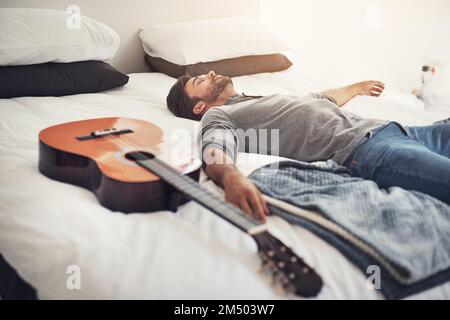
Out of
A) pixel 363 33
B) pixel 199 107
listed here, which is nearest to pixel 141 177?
pixel 199 107

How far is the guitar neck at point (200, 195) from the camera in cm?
76

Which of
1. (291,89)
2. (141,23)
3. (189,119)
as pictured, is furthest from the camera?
(141,23)

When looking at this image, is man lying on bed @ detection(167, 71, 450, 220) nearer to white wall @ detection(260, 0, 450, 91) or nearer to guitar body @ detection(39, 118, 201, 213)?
guitar body @ detection(39, 118, 201, 213)

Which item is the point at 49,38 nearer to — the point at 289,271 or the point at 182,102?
the point at 182,102

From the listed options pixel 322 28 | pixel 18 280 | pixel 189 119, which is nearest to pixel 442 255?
pixel 18 280

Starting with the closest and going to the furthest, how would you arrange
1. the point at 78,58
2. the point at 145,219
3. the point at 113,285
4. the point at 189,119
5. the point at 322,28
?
the point at 113,285 < the point at 145,219 < the point at 189,119 < the point at 78,58 < the point at 322,28

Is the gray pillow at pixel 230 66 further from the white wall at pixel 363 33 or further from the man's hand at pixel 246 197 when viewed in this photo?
the man's hand at pixel 246 197

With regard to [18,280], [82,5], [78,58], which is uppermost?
[82,5]

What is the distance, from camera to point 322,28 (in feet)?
9.29

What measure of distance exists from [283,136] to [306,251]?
→ 1.80 ft

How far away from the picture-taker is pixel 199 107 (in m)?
1.57
